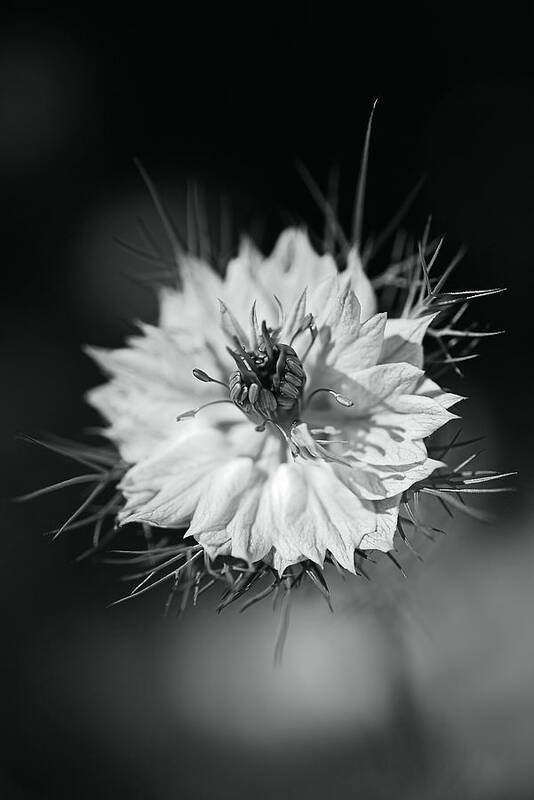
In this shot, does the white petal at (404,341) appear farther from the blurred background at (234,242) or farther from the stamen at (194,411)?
the blurred background at (234,242)

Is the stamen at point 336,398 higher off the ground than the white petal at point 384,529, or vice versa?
the stamen at point 336,398

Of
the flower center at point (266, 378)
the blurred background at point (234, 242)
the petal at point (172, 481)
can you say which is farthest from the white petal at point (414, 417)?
the blurred background at point (234, 242)

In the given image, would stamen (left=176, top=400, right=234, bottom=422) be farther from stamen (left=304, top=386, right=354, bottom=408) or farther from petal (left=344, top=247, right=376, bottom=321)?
petal (left=344, top=247, right=376, bottom=321)

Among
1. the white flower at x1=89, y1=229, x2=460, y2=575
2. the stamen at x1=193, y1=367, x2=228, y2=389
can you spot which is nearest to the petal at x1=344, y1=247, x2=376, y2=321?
the white flower at x1=89, y1=229, x2=460, y2=575

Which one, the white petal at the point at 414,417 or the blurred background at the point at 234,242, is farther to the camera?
the blurred background at the point at 234,242

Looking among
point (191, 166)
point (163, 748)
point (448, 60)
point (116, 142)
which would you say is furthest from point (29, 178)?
point (163, 748)

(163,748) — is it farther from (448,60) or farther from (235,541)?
(448,60)
